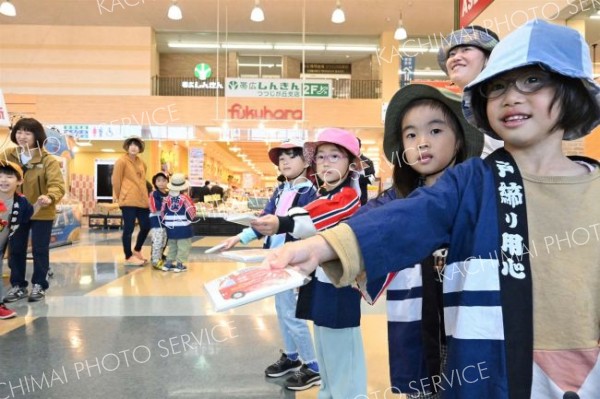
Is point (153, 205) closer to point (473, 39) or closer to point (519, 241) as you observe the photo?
point (473, 39)

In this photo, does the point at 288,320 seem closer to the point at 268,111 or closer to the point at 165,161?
the point at 268,111

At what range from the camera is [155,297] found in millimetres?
4184

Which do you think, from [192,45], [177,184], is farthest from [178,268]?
[192,45]

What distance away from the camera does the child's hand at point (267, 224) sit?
1.54 metres

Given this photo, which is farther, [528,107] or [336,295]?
[336,295]

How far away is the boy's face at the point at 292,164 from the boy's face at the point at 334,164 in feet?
1.95

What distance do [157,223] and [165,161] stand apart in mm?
8774

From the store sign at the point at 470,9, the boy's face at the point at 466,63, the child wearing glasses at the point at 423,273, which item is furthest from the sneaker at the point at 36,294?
the store sign at the point at 470,9

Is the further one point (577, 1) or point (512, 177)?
point (577, 1)

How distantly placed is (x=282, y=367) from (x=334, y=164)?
1286 millimetres

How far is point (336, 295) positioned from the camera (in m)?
1.77

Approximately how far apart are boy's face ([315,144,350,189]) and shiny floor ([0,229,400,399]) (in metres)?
1.16

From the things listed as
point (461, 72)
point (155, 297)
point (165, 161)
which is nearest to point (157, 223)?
point (155, 297)

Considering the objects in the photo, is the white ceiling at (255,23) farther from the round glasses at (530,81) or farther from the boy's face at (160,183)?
the round glasses at (530,81)
